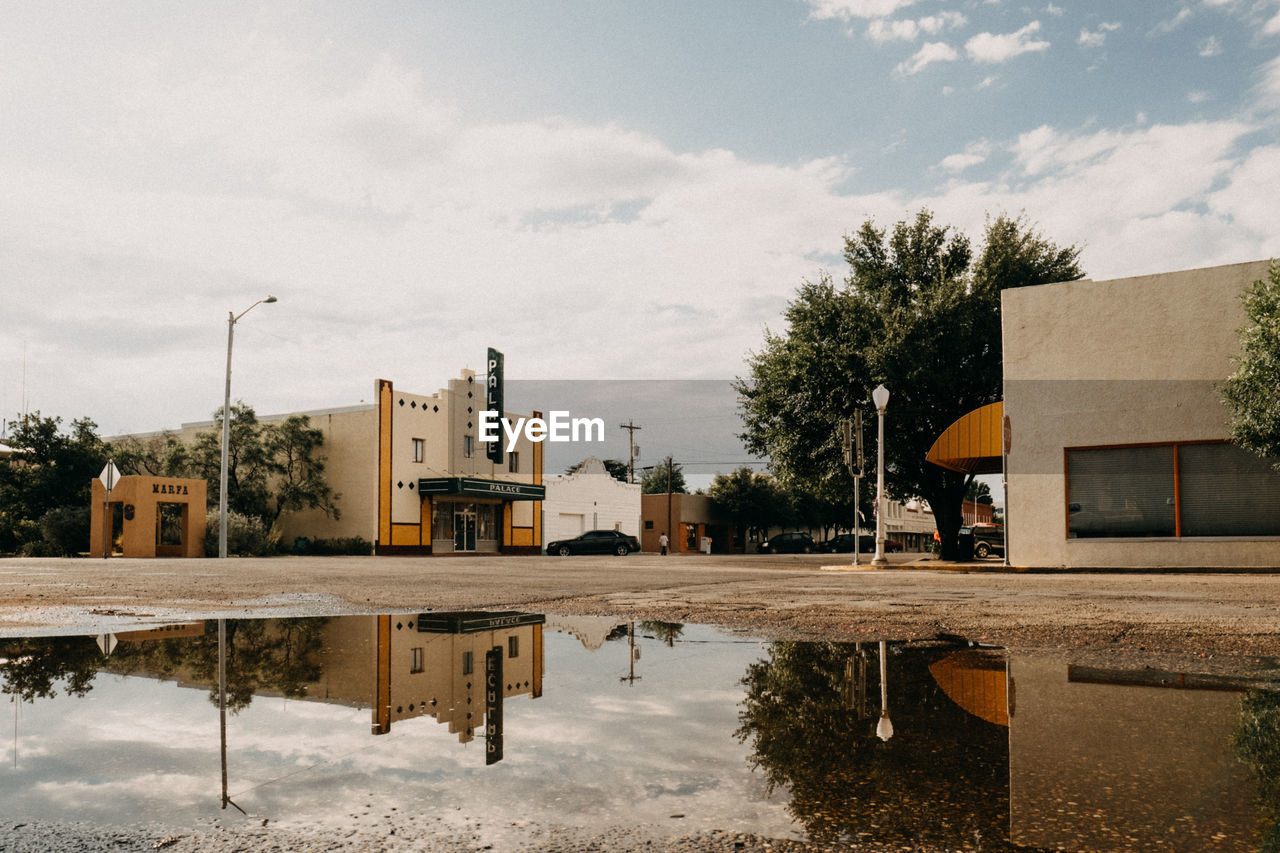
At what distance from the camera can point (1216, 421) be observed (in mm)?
17500

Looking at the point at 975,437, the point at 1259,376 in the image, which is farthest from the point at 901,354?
the point at 1259,376

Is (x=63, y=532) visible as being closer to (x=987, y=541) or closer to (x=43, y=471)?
(x=43, y=471)

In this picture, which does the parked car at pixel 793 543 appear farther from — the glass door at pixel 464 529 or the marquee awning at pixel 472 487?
the glass door at pixel 464 529

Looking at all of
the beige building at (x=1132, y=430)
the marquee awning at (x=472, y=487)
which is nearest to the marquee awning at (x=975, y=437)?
the beige building at (x=1132, y=430)

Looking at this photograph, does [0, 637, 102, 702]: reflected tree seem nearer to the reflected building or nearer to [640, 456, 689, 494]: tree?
the reflected building

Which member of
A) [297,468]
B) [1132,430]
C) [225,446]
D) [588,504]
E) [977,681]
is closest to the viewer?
[977,681]

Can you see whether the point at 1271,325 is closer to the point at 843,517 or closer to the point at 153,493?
the point at 153,493

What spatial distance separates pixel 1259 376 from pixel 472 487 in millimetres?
37290

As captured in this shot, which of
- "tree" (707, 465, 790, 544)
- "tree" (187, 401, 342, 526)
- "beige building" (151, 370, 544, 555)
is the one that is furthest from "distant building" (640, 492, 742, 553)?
"tree" (187, 401, 342, 526)

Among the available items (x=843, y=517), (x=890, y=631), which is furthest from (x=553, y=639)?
(x=843, y=517)

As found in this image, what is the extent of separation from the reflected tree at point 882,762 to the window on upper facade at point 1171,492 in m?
16.2

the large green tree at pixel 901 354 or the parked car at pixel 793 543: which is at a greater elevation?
the large green tree at pixel 901 354

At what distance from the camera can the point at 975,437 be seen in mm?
20531

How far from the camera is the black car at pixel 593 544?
49.1 metres
